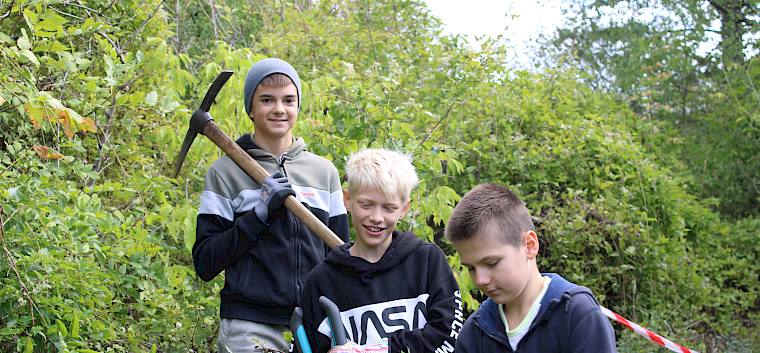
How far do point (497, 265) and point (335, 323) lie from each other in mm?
698

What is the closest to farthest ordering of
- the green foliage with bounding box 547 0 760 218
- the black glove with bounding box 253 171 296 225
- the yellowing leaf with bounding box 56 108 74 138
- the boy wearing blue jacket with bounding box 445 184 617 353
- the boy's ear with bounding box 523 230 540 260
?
1. the boy wearing blue jacket with bounding box 445 184 617 353
2. the boy's ear with bounding box 523 230 540 260
3. the black glove with bounding box 253 171 296 225
4. the yellowing leaf with bounding box 56 108 74 138
5. the green foliage with bounding box 547 0 760 218

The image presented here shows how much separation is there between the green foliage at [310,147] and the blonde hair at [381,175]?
4.24 feet

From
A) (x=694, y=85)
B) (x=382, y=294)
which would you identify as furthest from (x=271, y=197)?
(x=694, y=85)

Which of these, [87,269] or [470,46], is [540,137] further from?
[87,269]

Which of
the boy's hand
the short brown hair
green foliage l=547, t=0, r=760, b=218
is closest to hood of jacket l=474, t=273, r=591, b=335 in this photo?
the short brown hair

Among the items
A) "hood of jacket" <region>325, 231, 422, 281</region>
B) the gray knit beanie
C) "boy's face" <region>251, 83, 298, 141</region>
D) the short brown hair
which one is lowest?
"hood of jacket" <region>325, 231, 422, 281</region>

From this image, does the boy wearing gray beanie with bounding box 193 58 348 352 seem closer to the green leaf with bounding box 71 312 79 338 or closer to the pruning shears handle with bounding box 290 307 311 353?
the pruning shears handle with bounding box 290 307 311 353

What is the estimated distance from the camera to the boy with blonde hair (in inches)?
134

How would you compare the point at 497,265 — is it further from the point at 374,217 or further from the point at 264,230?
the point at 264,230

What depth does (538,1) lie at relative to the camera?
1281 cm

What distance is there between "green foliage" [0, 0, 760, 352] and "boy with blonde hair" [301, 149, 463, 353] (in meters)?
1.13

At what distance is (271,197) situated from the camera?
3.69 metres

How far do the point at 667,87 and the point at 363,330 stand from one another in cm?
919

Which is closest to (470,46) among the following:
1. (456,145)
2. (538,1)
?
(456,145)
